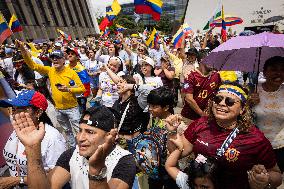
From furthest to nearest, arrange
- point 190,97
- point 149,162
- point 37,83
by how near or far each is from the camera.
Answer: point 37,83, point 190,97, point 149,162

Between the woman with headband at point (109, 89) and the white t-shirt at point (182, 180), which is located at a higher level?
the white t-shirt at point (182, 180)

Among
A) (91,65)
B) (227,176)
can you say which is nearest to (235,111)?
(227,176)

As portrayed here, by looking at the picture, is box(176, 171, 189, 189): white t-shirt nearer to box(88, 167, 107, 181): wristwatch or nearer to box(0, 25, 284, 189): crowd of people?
box(0, 25, 284, 189): crowd of people

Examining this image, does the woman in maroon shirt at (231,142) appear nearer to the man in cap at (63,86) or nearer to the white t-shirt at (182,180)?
the white t-shirt at (182,180)

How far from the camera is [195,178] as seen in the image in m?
2.41

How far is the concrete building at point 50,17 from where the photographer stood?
47.0 metres

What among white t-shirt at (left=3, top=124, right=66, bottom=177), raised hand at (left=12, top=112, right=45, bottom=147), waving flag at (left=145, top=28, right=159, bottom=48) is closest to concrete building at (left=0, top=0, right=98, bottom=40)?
waving flag at (left=145, top=28, right=159, bottom=48)

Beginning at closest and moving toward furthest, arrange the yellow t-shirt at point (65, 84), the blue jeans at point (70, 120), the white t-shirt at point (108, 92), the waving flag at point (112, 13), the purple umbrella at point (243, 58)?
the purple umbrella at point (243, 58) → the white t-shirt at point (108, 92) → the yellow t-shirt at point (65, 84) → the blue jeans at point (70, 120) → the waving flag at point (112, 13)

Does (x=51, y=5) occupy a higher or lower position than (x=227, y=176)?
lower

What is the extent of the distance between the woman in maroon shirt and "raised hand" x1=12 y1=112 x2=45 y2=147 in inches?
46.8

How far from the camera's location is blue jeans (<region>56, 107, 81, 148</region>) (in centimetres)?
571

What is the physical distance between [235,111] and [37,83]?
631 centimetres

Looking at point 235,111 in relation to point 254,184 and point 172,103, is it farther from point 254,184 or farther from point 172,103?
point 172,103

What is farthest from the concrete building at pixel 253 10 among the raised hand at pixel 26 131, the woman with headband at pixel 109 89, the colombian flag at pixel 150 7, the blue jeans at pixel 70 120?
the raised hand at pixel 26 131
